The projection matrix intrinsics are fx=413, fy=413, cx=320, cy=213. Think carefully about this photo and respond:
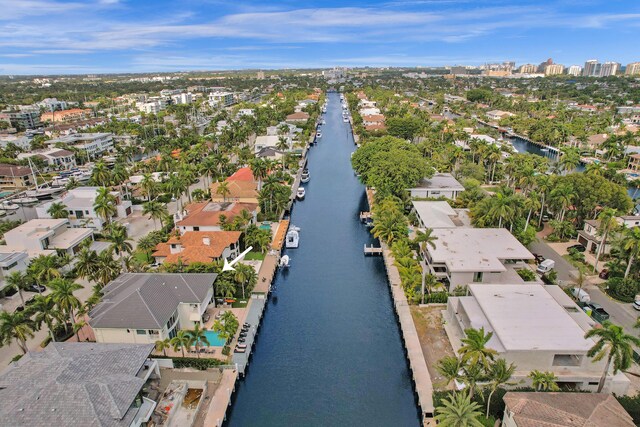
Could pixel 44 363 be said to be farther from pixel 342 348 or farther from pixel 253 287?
pixel 342 348

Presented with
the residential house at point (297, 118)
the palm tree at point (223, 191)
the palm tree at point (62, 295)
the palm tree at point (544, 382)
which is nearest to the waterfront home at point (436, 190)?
the palm tree at point (223, 191)

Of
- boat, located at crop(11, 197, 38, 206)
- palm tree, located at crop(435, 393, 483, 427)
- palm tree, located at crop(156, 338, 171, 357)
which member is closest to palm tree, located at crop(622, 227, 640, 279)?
palm tree, located at crop(435, 393, 483, 427)

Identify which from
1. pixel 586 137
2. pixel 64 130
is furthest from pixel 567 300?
pixel 64 130

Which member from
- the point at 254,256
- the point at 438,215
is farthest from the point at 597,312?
the point at 254,256

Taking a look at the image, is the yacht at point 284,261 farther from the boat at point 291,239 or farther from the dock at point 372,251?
the dock at point 372,251

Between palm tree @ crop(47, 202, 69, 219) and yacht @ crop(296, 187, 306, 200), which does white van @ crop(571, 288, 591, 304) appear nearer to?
yacht @ crop(296, 187, 306, 200)
